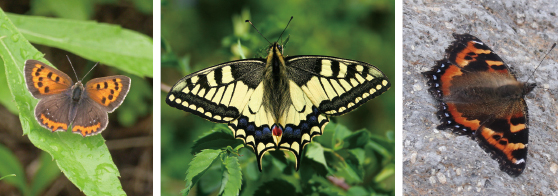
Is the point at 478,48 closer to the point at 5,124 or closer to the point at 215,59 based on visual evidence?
the point at 215,59

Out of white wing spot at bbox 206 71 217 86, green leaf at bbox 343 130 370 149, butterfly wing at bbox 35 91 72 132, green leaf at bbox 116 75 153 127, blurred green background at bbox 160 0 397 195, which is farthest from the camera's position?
green leaf at bbox 116 75 153 127

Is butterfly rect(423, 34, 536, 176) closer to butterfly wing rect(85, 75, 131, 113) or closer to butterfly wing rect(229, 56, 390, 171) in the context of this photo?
butterfly wing rect(229, 56, 390, 171)

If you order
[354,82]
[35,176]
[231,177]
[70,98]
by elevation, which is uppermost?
[70,98]

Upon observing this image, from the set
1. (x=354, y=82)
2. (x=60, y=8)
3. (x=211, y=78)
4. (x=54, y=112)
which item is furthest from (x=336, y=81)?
(x=60, y=8)

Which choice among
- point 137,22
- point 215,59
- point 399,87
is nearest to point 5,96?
point 137,22

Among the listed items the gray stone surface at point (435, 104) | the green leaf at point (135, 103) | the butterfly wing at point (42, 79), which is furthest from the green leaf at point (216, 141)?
the green leaf at point (135, 103)

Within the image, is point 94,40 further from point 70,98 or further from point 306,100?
point 306,100

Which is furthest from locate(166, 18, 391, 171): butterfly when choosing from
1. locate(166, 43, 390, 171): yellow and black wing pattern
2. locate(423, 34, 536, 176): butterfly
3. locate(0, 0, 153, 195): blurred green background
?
locate(0, 0, 153, 195): blurred green background
